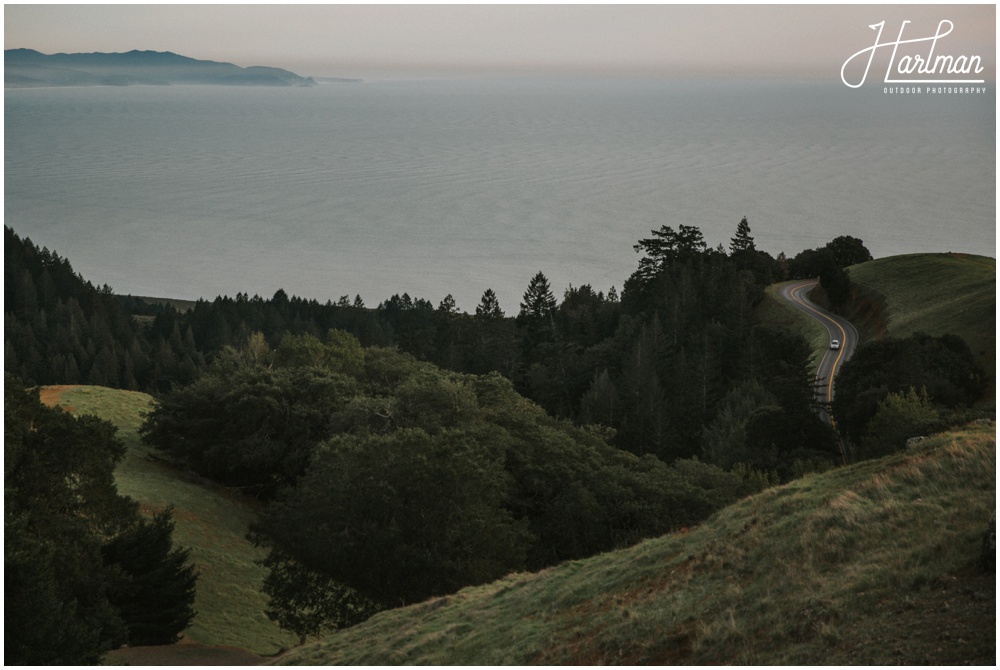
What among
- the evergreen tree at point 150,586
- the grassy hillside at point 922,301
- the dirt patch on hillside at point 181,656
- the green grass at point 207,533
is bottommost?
the green grass at point 207,533

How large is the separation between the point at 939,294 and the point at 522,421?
1797 inches

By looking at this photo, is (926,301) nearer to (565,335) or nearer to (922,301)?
(922,301)

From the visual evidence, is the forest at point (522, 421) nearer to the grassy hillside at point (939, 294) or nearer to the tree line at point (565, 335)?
the tree line at point (565, 335)

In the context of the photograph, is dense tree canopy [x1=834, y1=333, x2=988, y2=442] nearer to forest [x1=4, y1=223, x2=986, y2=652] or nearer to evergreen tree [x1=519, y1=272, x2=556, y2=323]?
forest [x1=4, y1=223, x2=986, y2=652]

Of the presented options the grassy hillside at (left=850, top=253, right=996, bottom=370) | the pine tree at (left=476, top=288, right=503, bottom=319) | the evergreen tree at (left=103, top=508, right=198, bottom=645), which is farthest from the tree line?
the evergreen tree at (left=103, top=508, right=198, bottom=645)

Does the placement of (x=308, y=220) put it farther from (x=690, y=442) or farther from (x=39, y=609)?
(x=39, y=609)

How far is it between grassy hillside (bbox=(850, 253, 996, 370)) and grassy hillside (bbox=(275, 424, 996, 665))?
119 feet

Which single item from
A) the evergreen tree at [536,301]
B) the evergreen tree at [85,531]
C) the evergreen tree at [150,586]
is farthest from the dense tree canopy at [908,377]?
the evergreen tree at [536,301]

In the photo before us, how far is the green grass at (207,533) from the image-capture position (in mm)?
25250

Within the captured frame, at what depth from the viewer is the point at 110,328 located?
126 m

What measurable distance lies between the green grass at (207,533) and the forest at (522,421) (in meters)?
1.27

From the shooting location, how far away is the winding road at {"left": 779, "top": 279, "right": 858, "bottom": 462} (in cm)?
5669

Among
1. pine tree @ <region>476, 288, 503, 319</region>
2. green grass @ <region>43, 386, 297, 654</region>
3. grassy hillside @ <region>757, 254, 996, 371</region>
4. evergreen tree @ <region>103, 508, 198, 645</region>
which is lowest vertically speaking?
green grass @ <region>43, 386, 297, 654</region>

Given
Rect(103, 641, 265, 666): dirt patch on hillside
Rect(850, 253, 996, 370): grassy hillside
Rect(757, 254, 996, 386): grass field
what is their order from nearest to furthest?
1. Rect(103, 641, 265, 666): dirt patch on hillside
2. Rect(850, 253, 996, 370): grassy hillside
3. Rect(757, 254, 996, 386): grass field
